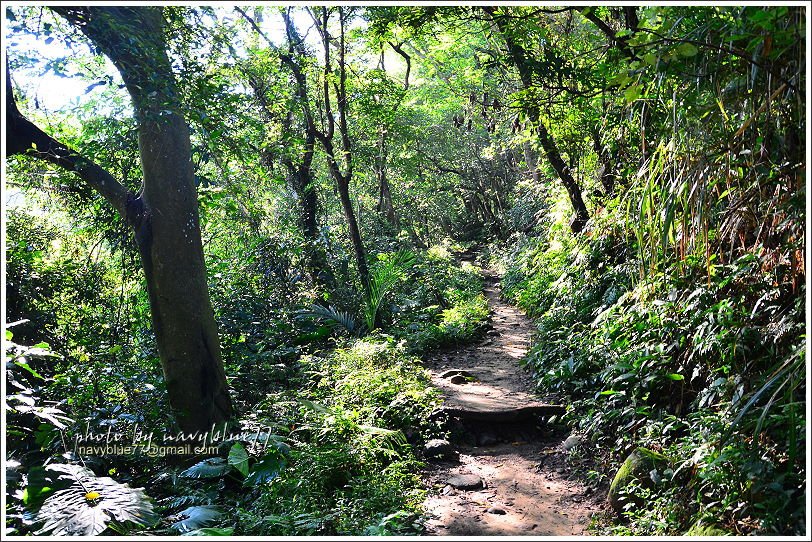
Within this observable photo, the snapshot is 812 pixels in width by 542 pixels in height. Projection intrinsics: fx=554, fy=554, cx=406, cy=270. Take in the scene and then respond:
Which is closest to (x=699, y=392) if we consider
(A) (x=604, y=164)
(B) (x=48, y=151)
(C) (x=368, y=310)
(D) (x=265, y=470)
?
(D) (x=265, y=470)

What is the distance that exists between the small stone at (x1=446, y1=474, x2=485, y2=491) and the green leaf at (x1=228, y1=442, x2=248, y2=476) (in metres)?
1.71

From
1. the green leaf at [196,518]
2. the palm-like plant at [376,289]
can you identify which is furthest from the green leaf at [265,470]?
the palm-like plant at [376,289]

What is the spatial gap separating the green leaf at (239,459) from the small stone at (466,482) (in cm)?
171

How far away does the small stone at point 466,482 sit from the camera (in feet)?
15.5

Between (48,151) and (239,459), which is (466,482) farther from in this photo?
(48,151)

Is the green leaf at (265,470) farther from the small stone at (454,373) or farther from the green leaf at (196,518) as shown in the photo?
the small stone at (454,373)

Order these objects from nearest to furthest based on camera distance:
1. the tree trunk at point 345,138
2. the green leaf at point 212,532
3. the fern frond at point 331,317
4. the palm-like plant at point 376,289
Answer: the green leaf at point 212,532 → the fern frond at point 331,317 → the tree trunk at point 345,138 → the palm-like plant at point 376,289

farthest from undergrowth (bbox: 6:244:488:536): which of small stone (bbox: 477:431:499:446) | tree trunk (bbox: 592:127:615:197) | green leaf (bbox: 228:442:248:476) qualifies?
tree trunk (bbox: 592:127:615:197)

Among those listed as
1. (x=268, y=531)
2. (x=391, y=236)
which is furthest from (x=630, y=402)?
(x=391, y=236)

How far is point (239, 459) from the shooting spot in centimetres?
443

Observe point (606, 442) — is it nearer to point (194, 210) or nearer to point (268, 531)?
point (268, 531)

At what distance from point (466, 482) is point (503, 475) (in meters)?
0.45

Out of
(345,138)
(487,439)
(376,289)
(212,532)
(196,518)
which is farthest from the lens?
(345,138)

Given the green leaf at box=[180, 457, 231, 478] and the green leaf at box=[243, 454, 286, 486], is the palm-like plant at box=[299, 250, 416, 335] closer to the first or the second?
the green leaf at box=[180, 457, 231, 478]
